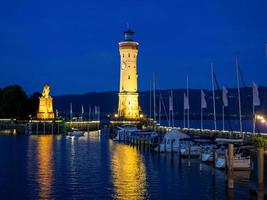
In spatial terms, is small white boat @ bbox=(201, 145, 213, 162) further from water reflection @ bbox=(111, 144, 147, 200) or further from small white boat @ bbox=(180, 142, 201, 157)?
water reflection @ bbox=(111, 144, 147, 200)

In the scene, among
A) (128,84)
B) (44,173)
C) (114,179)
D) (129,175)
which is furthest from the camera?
(128,84)

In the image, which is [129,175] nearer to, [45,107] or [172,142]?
[172,142]

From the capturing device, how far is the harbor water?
41.9 meters

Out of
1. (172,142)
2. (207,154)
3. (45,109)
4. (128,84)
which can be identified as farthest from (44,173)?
(45,109)

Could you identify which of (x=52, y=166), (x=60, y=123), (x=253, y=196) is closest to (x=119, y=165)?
(x=52, y=166)

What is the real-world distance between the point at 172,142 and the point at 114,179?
2305 centimetres

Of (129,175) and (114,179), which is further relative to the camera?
(129,175)

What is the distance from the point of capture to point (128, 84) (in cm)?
14688

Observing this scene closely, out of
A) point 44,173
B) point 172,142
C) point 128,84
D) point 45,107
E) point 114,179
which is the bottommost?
point 114,179

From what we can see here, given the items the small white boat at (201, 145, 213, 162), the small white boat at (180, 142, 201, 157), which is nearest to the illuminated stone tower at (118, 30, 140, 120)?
the small white boat at (180, 142, 201, 157)

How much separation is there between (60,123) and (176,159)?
96320 millimetres

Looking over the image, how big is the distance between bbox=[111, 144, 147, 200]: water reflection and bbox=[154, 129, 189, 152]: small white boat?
134 inches

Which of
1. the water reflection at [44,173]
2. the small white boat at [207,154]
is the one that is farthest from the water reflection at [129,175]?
the small white boat at [207,154]

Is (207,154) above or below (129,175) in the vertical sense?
above
